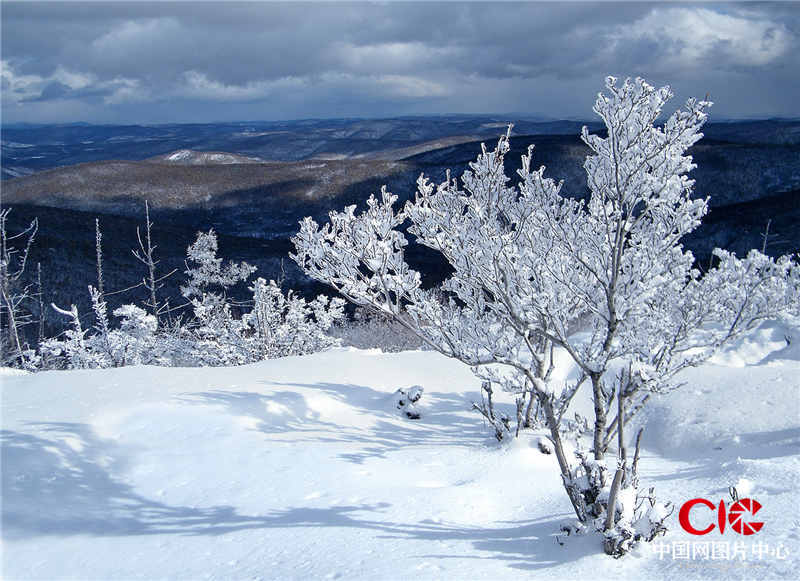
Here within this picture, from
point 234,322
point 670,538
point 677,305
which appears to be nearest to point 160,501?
point 670,538

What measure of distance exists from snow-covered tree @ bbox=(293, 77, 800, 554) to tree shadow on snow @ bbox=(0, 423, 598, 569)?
0.63m

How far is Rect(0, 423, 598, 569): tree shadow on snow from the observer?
4.72 m

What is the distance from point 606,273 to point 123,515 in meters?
5.04

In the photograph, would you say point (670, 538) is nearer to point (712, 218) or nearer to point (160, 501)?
point (160, 501)

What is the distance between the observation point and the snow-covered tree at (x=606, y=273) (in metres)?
4.19

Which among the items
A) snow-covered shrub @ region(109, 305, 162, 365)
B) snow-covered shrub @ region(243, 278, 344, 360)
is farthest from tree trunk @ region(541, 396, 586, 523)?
snow-covered shrub @ region(109, 305, 162, 365)

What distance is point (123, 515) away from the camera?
5.57m

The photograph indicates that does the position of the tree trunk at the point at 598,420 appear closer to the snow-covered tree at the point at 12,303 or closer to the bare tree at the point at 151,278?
the snow-covered tree at the point at 12,303

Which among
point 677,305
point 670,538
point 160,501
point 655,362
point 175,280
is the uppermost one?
point 677,305

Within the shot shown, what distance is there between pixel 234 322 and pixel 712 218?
3982 centimetres

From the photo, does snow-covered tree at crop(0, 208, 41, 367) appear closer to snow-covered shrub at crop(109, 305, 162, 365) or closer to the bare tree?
snow-covered shrub at crop(109, 305, 162, 365)

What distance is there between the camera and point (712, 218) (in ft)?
143

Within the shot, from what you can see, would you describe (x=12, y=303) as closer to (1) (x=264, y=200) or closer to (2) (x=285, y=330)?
(2) (x=285, y=330)

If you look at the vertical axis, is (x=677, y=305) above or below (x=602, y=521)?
above
